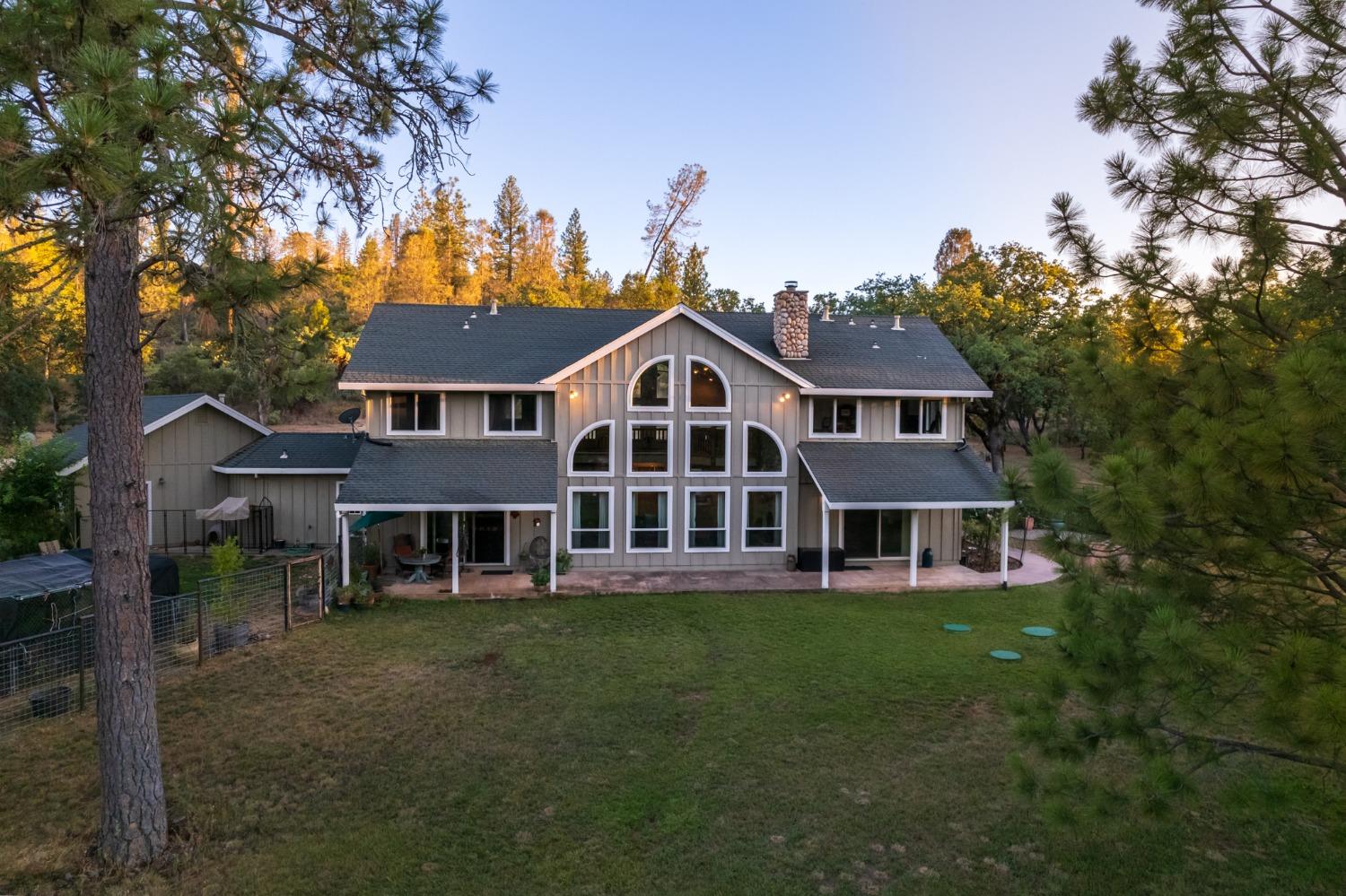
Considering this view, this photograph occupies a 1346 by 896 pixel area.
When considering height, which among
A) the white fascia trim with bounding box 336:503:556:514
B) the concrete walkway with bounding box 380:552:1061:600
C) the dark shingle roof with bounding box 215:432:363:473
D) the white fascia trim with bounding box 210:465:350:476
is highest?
the dark shingle roof with bounding box 215:432:363:473

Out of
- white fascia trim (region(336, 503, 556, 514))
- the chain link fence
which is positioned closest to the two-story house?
white fascia trim (region(336, 503, 556, 514))

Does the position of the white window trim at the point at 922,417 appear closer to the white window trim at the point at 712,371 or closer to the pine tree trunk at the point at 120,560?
the white window trim at the point at 712,371

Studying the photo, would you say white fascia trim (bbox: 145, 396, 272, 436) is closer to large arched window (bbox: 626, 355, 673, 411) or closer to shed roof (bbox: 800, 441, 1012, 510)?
large arched window (bbox: 626, 355, 673, 411)

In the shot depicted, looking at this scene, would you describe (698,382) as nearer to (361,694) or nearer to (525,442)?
(525,442)

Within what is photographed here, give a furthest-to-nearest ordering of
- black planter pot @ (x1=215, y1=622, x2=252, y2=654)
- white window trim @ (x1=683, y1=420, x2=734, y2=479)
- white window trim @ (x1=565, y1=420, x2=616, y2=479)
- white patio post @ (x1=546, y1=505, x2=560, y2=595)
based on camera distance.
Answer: white window trim @ (x1=683, y1=420, x2=734, y2=479) → white window trim @ (x1=565, y1=420, x2=616, y2=479) → white patio post @ (x1=546, y1=505, x2=560, y2=595) → black planter pot @ (x1=215, y1=622, x2=252, y2=654)

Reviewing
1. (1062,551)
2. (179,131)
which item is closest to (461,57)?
(179,131)

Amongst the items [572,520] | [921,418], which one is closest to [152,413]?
[572,520]

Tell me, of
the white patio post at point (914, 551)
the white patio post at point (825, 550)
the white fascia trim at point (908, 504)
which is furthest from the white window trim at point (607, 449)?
the white patio post at point (914, 551)

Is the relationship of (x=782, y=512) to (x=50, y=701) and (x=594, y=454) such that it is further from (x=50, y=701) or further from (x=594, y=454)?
(x=50, y=701)
